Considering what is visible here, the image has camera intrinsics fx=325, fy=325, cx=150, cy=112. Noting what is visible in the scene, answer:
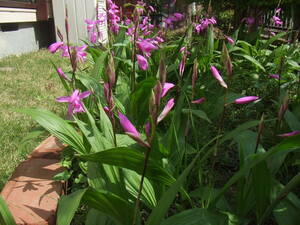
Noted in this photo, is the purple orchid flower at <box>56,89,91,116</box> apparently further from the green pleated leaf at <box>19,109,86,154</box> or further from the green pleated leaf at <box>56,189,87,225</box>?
the green pleated leaf at <box>56,189,87,225</box>

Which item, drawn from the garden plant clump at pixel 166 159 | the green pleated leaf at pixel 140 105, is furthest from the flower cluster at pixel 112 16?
the green pleated leaf at pixel 140 105

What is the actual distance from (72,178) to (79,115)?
320 mm

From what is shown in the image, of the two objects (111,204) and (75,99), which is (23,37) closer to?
(75,99)

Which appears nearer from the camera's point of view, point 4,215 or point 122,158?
point 122,158

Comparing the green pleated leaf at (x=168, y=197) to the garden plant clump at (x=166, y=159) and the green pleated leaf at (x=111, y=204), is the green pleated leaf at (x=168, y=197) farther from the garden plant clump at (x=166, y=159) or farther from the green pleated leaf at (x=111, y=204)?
the green pleated leaf at (x=111, y=204)

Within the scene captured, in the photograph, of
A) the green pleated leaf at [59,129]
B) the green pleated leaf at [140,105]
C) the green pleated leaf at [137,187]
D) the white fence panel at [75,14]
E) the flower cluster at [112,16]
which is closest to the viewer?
the green pleated leaf at [137,187]

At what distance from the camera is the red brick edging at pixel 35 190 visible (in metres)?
1.24

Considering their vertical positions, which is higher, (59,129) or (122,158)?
(122,158)

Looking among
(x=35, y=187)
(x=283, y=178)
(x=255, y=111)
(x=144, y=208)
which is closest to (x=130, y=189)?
(x=144, y=208)

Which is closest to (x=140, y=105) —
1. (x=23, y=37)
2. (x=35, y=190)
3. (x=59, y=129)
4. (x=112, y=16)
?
(x=59, y=129)

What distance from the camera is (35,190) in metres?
1.38

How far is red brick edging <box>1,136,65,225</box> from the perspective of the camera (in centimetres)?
124

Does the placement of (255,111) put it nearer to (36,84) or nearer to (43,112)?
(43,112)

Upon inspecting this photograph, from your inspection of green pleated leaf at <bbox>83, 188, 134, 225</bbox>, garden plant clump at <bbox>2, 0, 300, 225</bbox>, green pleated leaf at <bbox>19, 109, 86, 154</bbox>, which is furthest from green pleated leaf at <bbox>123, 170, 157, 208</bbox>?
green pleated leaf at <bbox>19, 109, 86, 154</bbox>
